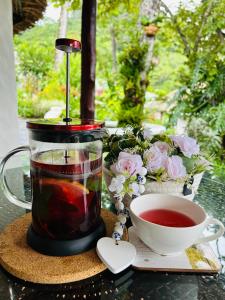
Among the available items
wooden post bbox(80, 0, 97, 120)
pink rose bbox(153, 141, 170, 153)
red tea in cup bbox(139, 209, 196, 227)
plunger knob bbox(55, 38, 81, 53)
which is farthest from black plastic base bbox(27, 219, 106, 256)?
wooden post bbox(80, 0, 97, 120)

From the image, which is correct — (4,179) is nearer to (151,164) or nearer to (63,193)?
(63,193)

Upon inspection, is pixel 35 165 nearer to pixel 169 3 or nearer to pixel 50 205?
pixel 50 205

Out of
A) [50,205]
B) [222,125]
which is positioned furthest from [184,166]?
[222,125]

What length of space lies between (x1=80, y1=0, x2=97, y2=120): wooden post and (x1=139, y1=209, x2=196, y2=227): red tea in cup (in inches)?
29.1

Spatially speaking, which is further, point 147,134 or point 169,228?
point 147,134

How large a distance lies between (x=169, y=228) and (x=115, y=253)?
0.11 meters

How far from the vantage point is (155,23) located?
278cm

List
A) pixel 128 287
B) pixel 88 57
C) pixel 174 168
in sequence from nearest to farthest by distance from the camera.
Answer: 1. pixel 128 287
2. pixel 174 168
3. pixel 88 57

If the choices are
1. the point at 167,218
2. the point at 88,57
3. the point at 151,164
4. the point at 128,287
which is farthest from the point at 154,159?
the point at 88,57

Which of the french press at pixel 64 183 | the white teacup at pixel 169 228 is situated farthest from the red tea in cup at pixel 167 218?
the french press at pixel 64 183

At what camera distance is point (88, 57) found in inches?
50.3

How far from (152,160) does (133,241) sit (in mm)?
166

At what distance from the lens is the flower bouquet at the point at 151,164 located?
460 millimetres

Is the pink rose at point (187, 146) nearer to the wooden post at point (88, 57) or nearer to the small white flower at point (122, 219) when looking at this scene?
the small white flower at point (122, 219)
